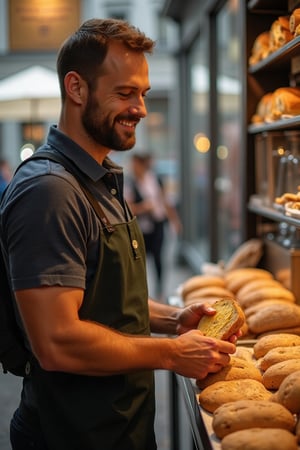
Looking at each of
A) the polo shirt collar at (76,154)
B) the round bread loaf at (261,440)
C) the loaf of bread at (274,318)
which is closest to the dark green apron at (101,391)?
the polo shirt collar at (76,154)

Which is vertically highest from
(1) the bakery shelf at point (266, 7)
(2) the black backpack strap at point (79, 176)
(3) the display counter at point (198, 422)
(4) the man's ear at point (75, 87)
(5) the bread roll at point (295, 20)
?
(1) the bakery shelf at point (266, 7)

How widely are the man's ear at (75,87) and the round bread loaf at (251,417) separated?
0.86m

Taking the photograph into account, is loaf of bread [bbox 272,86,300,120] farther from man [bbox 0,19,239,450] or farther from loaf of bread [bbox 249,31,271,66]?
man [bbox 0,19,239,450]

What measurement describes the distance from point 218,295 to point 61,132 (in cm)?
117

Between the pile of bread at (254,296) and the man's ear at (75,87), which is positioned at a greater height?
the man's ear at (75,87)

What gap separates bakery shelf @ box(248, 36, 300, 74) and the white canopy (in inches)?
131

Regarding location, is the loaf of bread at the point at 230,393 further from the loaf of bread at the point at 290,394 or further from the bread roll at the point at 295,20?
the bread roll at the point at 295,20

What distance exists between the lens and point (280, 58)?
8.71 ft

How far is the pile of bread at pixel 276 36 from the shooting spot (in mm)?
2297

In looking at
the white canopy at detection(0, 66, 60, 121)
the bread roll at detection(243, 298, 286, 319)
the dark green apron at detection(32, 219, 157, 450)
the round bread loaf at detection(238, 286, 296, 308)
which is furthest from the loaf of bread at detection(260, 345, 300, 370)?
the white canopy at detection(0, 66, 60, 121)

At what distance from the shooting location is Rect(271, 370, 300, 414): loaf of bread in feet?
4.90

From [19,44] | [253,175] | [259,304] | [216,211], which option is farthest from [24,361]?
[19,44]

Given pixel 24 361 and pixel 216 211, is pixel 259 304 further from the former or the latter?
pixel 216 211

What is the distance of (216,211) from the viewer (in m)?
5.45
